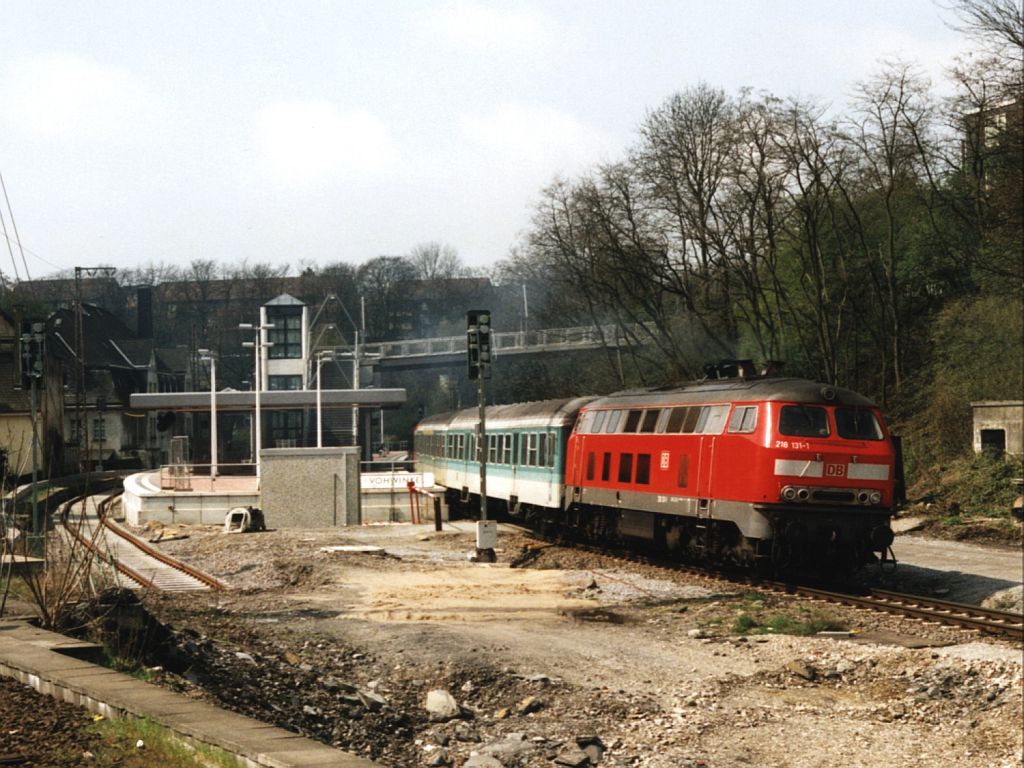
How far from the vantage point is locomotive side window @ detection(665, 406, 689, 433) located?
21.9 meters

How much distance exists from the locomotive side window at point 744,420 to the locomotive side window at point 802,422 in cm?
48

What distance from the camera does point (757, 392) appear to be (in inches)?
783

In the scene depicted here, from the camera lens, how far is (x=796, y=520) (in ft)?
62.7

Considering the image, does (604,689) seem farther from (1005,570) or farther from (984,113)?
Result: (984,113)

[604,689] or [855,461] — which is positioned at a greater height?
[855,461]

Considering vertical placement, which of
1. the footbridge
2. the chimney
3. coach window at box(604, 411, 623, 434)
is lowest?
coach window at box(604, 411, 623, 434)

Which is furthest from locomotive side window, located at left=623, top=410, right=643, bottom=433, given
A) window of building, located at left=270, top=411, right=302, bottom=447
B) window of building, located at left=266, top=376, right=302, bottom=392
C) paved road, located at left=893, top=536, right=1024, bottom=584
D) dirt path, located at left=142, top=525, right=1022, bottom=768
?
window of building, located at left=266, top=376, right=302, bottom=392

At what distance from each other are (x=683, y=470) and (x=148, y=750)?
14.8m

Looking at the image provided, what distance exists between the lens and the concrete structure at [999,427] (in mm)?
31656

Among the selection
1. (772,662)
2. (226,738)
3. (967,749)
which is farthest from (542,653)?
(226,738)

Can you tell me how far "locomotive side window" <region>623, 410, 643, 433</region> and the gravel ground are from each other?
4486 millimetres

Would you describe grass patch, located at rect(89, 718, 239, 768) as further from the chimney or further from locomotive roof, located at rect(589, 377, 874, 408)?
the chimney

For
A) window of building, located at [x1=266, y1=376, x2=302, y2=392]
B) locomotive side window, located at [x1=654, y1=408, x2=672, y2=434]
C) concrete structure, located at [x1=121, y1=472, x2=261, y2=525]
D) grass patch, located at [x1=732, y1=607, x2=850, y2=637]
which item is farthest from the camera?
window of building, located at [x1=266, y1=376, x2=302, y2=392]

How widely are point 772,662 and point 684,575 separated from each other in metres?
7.06
